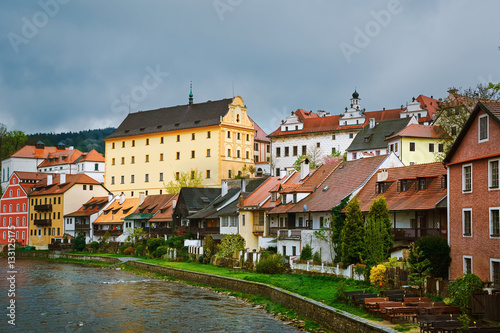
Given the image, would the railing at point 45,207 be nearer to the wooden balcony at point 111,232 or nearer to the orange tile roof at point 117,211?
the orange tile roof at point 117,211

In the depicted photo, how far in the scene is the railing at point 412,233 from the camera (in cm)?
3529

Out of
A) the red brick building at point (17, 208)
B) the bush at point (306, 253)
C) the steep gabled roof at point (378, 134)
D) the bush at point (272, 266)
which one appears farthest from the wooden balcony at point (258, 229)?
the red brick building at point (17, 208)

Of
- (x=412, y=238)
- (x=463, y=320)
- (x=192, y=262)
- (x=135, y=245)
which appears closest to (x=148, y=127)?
(x=135, y=245)

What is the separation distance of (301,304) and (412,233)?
32.7ft

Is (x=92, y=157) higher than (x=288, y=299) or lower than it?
higher

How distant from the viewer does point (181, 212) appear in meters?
72.0

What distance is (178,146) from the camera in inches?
3853

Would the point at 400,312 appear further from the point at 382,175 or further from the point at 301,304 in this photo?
the point at 382,175

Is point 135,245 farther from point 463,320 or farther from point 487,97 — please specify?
point 463,320

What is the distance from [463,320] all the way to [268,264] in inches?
959

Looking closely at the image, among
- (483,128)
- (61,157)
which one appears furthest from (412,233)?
(61,157)

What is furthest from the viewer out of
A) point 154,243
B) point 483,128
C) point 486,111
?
point 154,243

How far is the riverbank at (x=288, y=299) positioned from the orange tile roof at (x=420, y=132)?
106ft

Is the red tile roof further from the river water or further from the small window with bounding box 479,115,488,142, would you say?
the river water
